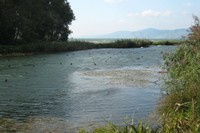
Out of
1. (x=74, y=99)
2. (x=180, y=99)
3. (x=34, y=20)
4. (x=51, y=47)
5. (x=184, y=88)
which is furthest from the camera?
(x=34, y=20)

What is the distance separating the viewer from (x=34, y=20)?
75.9m

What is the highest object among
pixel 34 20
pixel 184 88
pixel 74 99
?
Answer: pixel 34 20

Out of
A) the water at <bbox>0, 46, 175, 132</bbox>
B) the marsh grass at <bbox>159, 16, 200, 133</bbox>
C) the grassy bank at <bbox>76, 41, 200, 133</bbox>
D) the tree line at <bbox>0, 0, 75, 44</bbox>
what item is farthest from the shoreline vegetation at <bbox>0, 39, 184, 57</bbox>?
the grassy bank at <bbox>76, 41, 200, 133</bbox>

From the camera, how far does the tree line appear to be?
68.6 meters

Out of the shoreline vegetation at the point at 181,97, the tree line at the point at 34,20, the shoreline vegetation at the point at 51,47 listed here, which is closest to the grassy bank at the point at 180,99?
the shoreline vegetation at the point at 181,97

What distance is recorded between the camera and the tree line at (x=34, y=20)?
68.6m

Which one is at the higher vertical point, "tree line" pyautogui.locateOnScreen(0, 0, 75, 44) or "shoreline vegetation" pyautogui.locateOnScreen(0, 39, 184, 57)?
"tree line" pyautogui.locateOnScreen(0, 0, 75, 44)

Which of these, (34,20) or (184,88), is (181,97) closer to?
(184,88)

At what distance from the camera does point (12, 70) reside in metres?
38.9

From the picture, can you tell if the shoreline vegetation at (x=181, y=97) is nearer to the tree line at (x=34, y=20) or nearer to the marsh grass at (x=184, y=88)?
the marsh grass at (x=184, y=88)

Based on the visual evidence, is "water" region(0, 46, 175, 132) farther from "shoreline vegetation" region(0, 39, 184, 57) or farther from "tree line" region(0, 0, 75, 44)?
"tree line" region(0, 0, 75, 44)

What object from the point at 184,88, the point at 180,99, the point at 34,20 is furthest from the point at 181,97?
the point at 34,20

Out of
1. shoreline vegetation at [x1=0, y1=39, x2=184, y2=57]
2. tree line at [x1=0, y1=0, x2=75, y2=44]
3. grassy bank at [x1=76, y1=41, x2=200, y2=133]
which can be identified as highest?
tree line at [x1=0, y1=0, x2=75, y2=44]

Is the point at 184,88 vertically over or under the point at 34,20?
under
